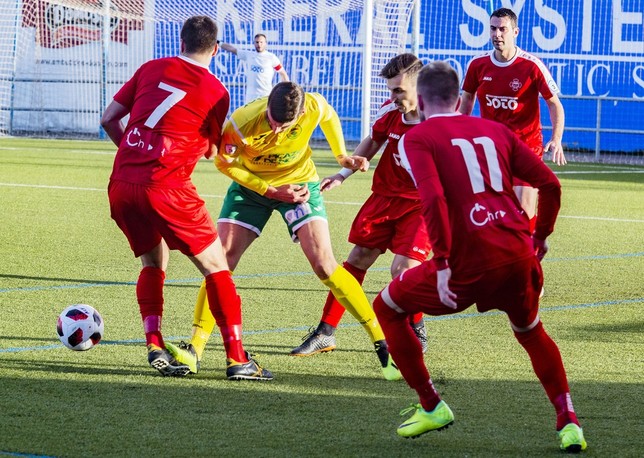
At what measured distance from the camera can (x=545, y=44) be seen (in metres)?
23.9

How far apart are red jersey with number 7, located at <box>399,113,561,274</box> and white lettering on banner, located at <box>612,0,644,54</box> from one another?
19.6 meters

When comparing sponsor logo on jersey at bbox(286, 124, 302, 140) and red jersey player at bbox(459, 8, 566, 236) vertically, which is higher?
red jersey player at bbox(459, 8, 566, 236)

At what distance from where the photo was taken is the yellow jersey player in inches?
243

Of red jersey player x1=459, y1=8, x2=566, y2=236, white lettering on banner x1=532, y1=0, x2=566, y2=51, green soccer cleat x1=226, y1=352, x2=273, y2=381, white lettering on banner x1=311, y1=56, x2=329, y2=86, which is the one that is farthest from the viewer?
white lettering on banner x1=311, y1=56, x2=329, y2=86

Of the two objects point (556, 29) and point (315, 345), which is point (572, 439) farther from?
point (556, 29)

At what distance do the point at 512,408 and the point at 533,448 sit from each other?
2.30ft

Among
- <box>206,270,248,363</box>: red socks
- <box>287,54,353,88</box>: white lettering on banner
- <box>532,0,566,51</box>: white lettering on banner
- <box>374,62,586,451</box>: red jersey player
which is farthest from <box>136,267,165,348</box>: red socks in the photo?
<box>287,54,353,88</box>: white lettering on banner

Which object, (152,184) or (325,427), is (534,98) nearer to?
(152,184)

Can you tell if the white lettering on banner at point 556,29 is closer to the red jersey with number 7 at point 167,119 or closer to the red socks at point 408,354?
the red jersey with number 7 at point 167,119

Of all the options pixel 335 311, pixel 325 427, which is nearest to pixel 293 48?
pixel 335 311

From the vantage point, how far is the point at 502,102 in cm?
889

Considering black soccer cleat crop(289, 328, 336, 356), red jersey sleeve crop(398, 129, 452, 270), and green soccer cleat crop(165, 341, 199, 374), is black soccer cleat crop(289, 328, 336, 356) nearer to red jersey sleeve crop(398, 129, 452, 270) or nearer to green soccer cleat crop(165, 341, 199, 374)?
green soccer cleat crop(165, 341, 199, 374)

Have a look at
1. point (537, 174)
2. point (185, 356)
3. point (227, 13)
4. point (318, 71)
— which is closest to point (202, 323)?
point (185, 356)

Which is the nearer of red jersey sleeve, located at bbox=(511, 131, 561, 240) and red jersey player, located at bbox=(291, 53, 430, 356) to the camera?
red jersey sleeve, located at bbox=(511, 131, 561, 240)
